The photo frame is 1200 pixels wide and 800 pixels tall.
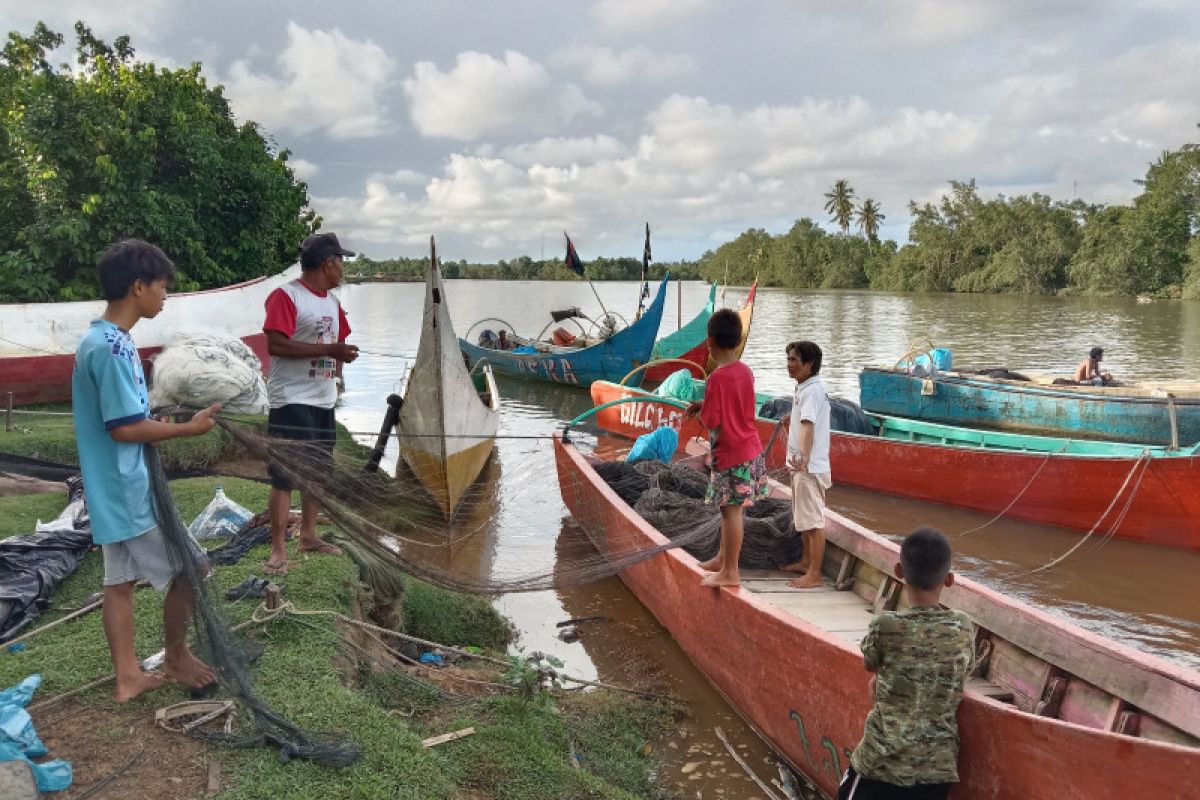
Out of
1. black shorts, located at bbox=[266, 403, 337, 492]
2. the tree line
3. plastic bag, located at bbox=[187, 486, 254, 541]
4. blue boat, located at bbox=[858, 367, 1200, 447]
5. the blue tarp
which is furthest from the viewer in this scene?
the tree line

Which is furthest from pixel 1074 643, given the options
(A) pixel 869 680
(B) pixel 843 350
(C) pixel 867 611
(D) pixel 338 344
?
(B) pixel 843 350

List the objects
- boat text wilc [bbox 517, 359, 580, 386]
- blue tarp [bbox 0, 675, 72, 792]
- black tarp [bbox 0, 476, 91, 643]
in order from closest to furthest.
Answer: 1. blue tarp [bbox 0, 675, 72, 792]
2. black tarp [bbox 0, 476, 91, 643]
3. boat text wilc [bbox 517, 359, 580, 386]

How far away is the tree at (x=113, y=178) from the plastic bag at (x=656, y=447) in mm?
8647

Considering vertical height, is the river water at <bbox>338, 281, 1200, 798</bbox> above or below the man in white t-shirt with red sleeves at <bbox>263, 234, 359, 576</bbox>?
below

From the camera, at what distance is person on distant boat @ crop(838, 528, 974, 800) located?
8.66ft

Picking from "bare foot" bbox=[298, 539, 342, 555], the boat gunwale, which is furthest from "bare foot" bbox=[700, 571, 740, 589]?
"bare foot" bbox=[298, 539, 342, 555]

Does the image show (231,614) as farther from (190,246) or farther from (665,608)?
(190,246)

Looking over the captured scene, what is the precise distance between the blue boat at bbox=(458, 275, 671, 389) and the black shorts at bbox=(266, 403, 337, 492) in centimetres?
1166

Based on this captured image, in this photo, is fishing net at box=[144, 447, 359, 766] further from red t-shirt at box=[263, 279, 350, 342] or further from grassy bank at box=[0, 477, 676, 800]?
red t-shirt at box=[263, 279, 350, 342]

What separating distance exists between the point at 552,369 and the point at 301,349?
1443cm

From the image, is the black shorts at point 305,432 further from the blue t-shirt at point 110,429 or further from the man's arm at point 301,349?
the blue t-shirt at point 110,429

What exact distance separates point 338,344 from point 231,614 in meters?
1.31

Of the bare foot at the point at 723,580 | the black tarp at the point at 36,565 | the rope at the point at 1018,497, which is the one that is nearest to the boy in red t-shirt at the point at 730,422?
the bare foot at the point at 723,580

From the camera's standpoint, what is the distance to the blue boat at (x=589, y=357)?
16.5 metres
